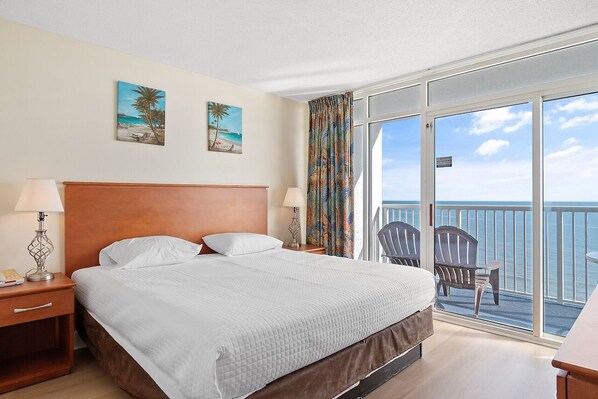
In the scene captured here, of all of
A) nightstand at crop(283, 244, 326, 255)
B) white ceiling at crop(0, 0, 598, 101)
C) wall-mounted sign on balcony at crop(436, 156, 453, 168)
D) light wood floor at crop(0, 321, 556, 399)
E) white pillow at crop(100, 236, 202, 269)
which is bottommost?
light wood floor at crop(0, 321, 556, 399)

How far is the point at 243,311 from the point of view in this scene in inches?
65.6

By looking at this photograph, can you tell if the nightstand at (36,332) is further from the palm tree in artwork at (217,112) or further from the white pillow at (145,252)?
the palm tree in artwork at (217,112)

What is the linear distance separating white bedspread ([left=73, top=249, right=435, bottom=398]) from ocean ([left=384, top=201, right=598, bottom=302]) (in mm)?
1054

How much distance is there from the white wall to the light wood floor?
918 mm

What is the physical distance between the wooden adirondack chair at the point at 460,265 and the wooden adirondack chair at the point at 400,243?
241 millimetres

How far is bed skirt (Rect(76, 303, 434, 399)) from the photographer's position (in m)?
1.61

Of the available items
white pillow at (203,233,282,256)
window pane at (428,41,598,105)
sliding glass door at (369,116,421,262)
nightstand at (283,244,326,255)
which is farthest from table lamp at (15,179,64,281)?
window pane at (428,41,598,105)

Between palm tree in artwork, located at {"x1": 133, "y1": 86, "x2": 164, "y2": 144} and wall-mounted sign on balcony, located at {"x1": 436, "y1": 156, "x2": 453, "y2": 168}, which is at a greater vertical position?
palm tree in artwork, located at {"x1": 133, "y1": 86, "x2": 164, "y2": 144}

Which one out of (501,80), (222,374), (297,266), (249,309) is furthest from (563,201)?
(222,374)

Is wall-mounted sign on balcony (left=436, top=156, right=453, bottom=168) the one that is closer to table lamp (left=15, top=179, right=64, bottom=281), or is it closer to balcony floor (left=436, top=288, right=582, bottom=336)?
balcony floor (left=436, top=288, right=582, bottom=336)

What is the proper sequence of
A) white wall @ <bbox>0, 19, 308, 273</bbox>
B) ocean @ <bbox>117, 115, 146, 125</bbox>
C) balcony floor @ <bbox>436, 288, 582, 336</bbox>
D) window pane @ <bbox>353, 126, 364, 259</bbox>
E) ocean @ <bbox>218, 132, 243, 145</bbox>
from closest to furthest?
1. white wall @ <bbox>0, 19, 308, 273</bbox>
2. balcony floor @ <bbox>436, 288, 582, 336</bbox>
3. ocean @ <bbox>117, 115, 146, 125</bbox>
4. ocean @ <bbox>218, 132, 243, 145</bbox>
5. window pane @ <bbox>353, 126, 364, 259</bbox>

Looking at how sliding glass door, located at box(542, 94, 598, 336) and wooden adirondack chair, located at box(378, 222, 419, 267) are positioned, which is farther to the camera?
wooden adirondack chair, located at box(378, 222, 419, 267)

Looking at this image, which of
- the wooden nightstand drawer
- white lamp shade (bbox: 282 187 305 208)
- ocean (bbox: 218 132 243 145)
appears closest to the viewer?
the wooden nightstand drawer

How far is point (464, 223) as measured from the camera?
3.40 metres
